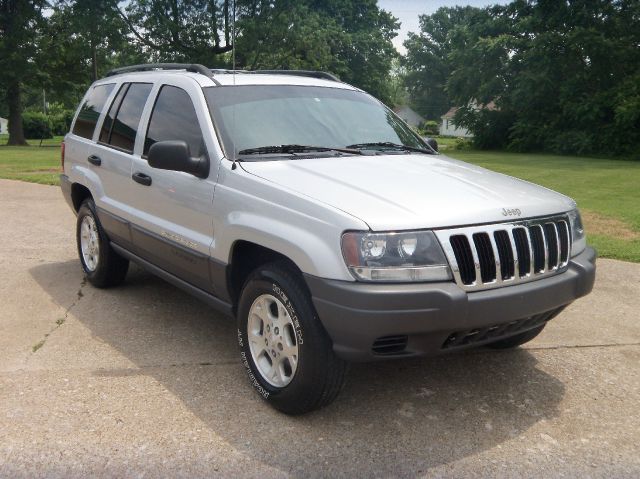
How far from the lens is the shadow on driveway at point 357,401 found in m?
3.17

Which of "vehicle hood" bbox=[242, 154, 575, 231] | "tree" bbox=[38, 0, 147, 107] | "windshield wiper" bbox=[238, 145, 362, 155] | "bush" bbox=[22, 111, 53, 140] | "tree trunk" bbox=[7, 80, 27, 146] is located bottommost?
"bush" bbox=[22, 111, 53, 140]

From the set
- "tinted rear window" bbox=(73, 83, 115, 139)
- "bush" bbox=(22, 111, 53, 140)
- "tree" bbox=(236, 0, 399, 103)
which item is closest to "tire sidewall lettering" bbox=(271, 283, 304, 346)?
"tinted rear window" bbox=(73, 83, 115, 139)

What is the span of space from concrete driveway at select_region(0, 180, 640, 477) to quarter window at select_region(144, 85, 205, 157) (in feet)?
4.54

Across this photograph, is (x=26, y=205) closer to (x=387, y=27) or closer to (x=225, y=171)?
(x=225, y=171)

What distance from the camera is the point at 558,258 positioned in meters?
3.56

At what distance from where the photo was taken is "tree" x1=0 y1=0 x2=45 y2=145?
3688 cm

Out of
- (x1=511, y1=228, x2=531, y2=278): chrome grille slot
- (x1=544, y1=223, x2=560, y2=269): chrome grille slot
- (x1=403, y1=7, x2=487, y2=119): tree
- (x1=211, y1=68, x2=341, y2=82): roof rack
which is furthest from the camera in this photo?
(x1=403, y1=7, x2=487, y2=119): tree

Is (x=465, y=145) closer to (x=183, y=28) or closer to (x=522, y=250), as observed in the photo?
(x=183, y=28)

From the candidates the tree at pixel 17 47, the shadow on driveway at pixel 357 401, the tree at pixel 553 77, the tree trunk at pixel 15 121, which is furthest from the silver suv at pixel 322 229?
the tree trunk at pixel 15 121

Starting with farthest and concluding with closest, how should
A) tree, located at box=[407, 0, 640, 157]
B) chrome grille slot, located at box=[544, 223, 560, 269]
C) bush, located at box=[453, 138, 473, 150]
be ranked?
bush, located at box=[453, 138, 473, 150] < tree, located at box=[407, 0, 640, 157] < chrome grille slot, located at box=[544, 223, 560, 269]

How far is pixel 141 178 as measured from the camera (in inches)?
185

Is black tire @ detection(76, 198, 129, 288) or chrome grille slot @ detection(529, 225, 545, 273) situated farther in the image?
black tire @ detection(76, 198, 129, 288)

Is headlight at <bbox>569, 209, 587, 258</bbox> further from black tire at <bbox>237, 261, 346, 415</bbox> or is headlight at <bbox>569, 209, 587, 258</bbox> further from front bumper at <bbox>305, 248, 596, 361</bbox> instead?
black tire at <bbox>237, 261, 346, 415</bbox>

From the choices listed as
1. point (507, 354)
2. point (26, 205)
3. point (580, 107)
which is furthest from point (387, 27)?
point (507, 354)
